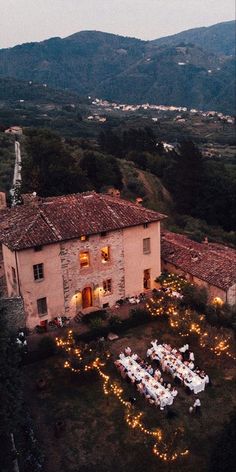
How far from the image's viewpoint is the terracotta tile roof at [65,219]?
A: 30.9 metres

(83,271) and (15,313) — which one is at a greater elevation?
(83,271)

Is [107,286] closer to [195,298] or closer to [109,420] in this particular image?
[195,298]

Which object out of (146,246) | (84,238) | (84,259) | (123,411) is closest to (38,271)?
(84,259)

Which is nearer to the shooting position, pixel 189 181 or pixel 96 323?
pixel 96 323

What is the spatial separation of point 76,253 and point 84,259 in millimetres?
1056

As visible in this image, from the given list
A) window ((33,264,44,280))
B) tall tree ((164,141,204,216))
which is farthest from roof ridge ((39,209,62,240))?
tall tree ((164,141,204,216))

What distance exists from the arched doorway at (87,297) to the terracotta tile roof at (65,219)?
4615 mm

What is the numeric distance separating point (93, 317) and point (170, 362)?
7179mm

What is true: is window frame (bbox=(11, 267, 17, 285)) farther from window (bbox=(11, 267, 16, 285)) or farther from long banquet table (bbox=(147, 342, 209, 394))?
long banquet table (bbox=(147, 342, 209, 394))

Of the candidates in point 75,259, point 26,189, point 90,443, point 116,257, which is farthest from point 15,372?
point 26,189

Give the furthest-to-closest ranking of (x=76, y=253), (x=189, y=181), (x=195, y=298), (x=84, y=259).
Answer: (x=189, y=181) < (x=195, y=298) < (x=84, y=259) < (x=76, y=253)

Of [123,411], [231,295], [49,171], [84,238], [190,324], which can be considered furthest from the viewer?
[49,171]

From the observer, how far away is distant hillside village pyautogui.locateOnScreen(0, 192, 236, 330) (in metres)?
31.0

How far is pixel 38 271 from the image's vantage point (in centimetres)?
3103
